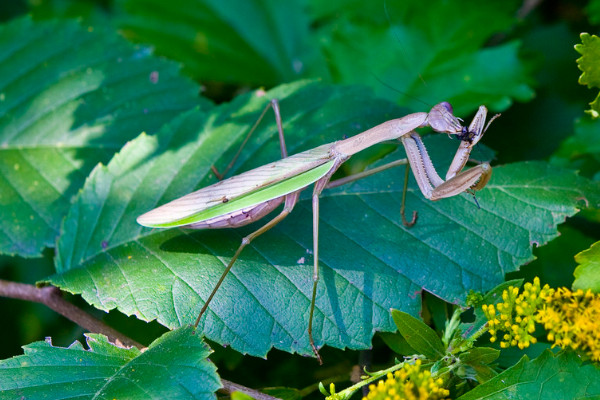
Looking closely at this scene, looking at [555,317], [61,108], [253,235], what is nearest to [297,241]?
[253,235]

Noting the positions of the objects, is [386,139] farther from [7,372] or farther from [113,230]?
[7,372]

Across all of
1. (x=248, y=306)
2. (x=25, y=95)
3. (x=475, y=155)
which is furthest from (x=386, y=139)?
(x=25, y=95)

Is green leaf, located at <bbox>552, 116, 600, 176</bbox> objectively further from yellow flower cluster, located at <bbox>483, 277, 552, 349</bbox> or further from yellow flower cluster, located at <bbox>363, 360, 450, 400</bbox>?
yellow flower cluster, located at <bbox>363, 360, 450, 400</bbox>

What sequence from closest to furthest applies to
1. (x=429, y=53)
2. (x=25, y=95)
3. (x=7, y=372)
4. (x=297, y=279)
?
(x=7, y=372) → (x=297, y=279) → (x=25, y=95) → (x=429, y=53)

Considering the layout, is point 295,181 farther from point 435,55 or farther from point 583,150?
point 435,55

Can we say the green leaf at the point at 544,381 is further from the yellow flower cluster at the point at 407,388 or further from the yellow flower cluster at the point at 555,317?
the yellow flower cluster at the point at 407,388

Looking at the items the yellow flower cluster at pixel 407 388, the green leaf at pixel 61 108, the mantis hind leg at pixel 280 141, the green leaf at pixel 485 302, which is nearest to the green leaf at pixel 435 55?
the mantis hind leg at pixel 280 141

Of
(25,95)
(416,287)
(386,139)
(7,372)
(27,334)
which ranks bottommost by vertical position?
(27,334)
